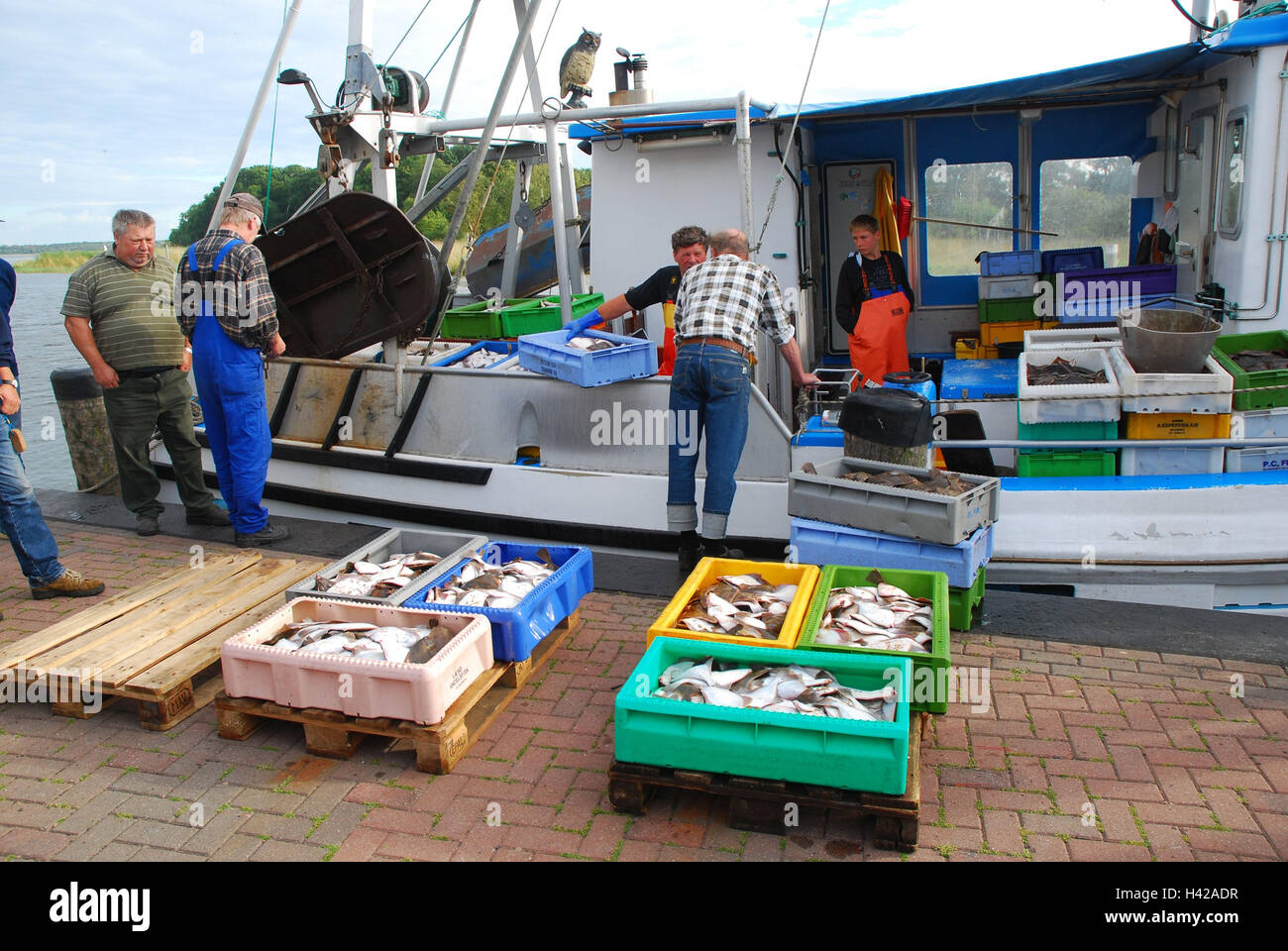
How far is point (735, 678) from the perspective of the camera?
11.9ft

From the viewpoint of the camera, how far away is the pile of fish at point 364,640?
12.5 ft

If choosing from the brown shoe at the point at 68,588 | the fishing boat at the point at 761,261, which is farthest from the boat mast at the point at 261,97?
the brown shoe at the point at 68,588

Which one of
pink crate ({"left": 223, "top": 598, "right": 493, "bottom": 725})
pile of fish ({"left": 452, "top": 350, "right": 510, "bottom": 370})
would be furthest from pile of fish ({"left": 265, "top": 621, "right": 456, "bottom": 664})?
pile of fish ({"left": 452, "top": 350, "right": 510, "bottom": 370})

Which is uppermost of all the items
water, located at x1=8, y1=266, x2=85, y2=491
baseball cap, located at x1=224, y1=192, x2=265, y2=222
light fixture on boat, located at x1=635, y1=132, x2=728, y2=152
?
light fixture on boat, located at x1=635, y1=132, x2=728, y2=152

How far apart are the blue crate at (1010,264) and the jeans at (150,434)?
6.55 metres

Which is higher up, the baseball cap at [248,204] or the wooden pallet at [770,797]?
the baseball cap at [248,204]

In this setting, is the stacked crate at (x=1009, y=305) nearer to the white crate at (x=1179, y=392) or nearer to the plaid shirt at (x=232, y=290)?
the white crate at (x=1179, y=392)

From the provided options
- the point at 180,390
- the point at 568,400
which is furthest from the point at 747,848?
the point at 180,390

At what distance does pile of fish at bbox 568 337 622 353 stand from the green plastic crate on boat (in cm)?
261

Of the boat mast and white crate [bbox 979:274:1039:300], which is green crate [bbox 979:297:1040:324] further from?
the boat mast

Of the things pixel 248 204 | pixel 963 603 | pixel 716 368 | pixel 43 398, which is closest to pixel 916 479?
pixel 963 603

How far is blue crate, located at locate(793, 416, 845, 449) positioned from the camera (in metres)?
5.98

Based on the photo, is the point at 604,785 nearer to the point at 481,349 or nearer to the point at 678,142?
the point at 481,349

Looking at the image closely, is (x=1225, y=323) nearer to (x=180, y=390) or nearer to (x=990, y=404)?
(x=990, y=404)
